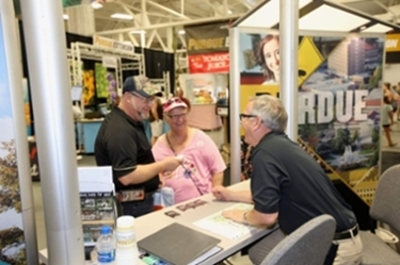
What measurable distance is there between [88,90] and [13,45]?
7.05m

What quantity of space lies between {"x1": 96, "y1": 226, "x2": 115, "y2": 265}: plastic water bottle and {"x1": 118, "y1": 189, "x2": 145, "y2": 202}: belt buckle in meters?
0.71

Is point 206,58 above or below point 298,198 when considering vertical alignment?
above

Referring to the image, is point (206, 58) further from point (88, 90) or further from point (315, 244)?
point (315, 244)

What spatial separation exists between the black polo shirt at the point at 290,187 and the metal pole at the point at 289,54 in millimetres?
724

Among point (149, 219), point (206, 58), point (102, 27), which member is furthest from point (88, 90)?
point (149, 219)

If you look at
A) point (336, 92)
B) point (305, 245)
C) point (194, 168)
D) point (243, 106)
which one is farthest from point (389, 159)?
point (305, 245)

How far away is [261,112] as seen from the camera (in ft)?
5.61

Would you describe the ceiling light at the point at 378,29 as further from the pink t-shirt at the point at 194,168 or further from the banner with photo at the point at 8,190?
the banner with photo at the point at 8,190

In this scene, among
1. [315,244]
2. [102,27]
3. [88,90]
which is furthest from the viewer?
[102,27]

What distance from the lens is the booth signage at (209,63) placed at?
320 inches

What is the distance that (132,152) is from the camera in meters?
1.91

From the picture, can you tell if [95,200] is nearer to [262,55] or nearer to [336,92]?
[262,55]

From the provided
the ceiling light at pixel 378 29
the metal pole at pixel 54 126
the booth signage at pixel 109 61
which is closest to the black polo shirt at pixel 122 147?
the metal pole at pixel 54 126

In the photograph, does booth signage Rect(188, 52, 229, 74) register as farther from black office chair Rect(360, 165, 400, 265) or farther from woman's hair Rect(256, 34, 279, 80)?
black office chair Rect(360, 165, 400, 265)
